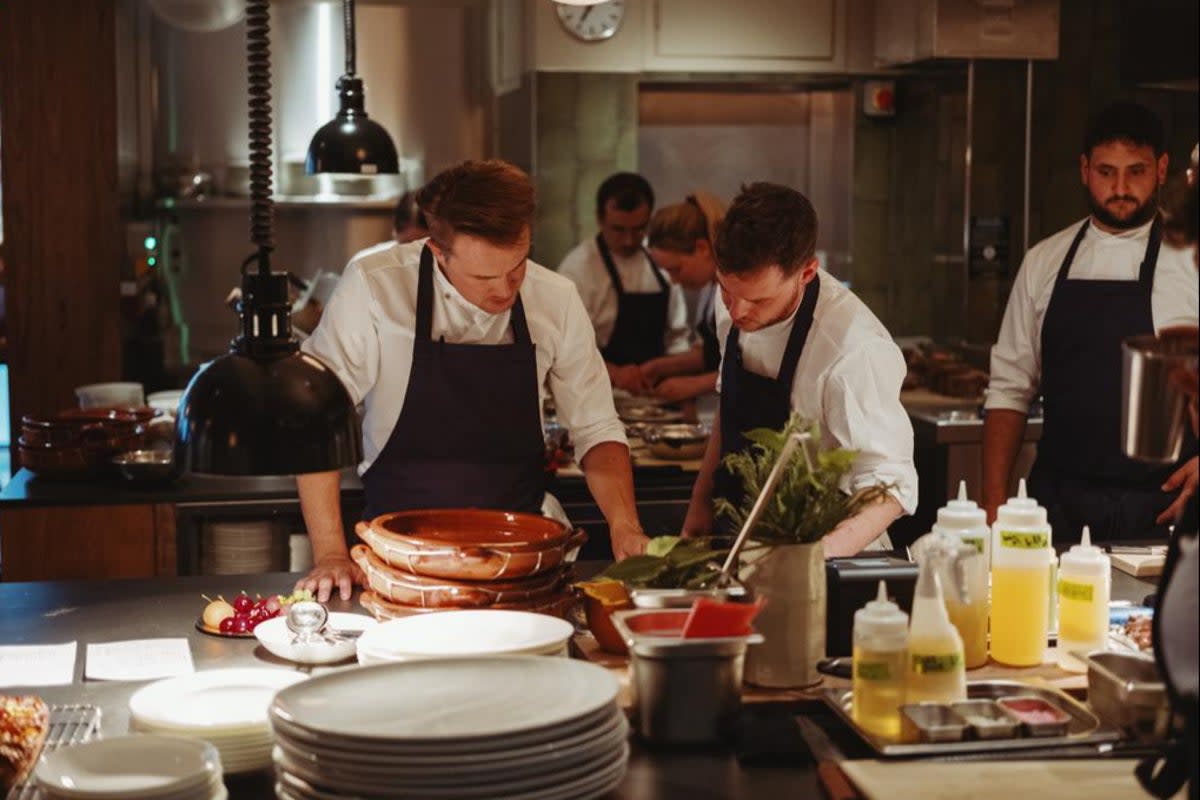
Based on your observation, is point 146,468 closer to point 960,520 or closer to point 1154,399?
point 960,520

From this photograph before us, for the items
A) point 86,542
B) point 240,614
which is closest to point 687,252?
point 86,542

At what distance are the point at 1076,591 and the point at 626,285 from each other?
186 inches

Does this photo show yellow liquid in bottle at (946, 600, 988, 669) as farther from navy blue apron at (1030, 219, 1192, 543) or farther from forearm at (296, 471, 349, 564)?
navy blue apron at (1030, 219, 1192, 543)

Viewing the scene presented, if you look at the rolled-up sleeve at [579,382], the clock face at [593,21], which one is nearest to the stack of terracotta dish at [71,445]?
the rolled-up sleeve at [579,382]

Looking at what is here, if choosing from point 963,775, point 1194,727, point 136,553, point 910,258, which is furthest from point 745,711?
point 910,258

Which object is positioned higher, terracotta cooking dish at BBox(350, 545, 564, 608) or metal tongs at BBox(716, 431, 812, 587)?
metal tongs at BBox(716, 431, 812, 587)

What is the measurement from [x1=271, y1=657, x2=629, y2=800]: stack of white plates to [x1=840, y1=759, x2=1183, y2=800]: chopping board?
0.30 metres

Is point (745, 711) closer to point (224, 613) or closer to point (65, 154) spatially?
point (224, 613)

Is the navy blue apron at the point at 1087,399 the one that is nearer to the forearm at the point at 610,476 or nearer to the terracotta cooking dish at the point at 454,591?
the forearm at the point at 610,476

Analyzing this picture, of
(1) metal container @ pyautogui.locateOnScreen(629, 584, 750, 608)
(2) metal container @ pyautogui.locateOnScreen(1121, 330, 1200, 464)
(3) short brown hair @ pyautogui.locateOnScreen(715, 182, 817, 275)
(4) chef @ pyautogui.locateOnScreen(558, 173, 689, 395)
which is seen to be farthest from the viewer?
(4) chef @ pyautogui.locateOnScreen(558, 173, 689, 395)

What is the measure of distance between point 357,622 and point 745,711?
0.71 metres

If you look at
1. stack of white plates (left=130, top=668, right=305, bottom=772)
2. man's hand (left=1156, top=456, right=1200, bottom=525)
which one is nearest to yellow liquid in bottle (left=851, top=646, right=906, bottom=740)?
stack of white plates (left=130, top=668, right=305, bottom=772)

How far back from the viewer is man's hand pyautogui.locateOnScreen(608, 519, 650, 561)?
2.79 meters

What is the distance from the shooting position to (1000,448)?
445 centimetres
